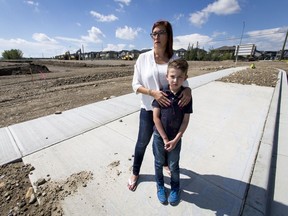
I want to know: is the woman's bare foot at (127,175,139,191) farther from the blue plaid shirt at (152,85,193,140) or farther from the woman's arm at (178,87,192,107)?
the woman's arm at (178,87,192,107)

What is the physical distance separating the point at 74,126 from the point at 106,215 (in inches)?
84.8

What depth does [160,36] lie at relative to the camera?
1.48 metres

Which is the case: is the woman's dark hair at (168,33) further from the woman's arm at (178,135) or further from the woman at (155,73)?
the woman's arm at (178,135)

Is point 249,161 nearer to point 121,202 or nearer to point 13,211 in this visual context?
point 121,202

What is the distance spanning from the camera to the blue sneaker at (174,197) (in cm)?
168

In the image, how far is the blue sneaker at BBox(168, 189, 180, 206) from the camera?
66.2 inches

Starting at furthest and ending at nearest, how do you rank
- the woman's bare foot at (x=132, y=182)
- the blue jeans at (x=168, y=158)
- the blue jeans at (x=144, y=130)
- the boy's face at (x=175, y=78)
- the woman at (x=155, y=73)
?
the woman's bare foot at (x=132, y=182)
the blue jeans at (x=144, y=130)
the blue jeans at (x=168, y=158)
the woman at (x=155, y=73)
the boy's face at (x=175, y=78)

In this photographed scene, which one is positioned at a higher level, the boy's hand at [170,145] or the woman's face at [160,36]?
the woman's face at [160,36]

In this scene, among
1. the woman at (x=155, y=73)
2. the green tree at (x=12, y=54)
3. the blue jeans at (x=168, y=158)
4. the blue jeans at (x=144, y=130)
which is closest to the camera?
the woman at (x=155, y=73)

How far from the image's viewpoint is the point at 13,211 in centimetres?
165

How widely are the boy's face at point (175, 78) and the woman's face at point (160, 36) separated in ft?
0.98

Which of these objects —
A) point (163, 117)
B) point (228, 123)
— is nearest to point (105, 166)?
point (163, 117)

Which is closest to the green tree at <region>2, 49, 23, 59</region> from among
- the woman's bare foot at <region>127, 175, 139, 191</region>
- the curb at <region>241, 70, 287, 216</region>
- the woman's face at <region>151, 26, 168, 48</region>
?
the woman's bare foot at <region>127, 175, 139, 191</region>

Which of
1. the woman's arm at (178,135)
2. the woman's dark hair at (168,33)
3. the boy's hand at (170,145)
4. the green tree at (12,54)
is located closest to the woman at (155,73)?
the woman's dark hair at (168,33)
